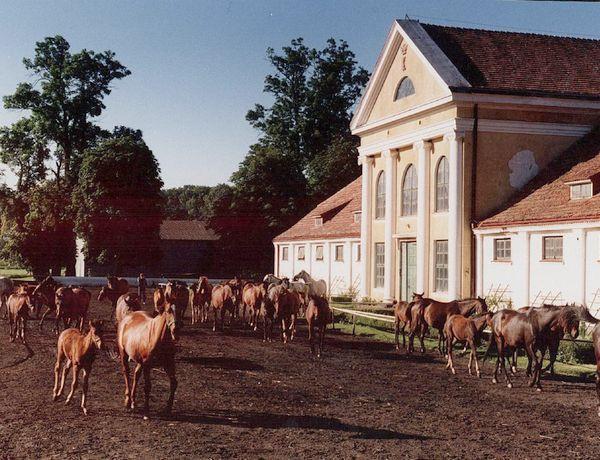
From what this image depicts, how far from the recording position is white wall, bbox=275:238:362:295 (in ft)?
142

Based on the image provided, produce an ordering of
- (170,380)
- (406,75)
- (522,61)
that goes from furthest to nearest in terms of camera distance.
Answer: (406,75) → (522,61) → (170,380)

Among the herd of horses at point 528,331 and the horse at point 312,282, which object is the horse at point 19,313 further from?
the horse at point 312,282

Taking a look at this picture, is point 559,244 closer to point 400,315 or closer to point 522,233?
point 522,233

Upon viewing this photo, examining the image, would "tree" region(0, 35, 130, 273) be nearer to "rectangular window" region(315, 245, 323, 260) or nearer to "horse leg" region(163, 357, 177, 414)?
"rectangular window" region(315, 245, 323, 260)

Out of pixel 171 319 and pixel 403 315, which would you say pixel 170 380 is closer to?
pixel 171 319

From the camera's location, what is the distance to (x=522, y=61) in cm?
3612

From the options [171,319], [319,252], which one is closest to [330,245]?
[319,252]

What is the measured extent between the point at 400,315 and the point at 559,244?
757 cm

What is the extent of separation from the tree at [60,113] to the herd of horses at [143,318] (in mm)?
32307

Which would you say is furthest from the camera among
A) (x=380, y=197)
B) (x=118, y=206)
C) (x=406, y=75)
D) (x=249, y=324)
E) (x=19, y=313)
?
(x=118, y=206)

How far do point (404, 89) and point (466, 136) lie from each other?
5.43 m

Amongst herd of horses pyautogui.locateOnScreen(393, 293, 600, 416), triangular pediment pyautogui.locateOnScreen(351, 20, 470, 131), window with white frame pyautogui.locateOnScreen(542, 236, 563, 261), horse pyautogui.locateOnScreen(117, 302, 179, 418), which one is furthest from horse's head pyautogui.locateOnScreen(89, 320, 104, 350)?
triangular pediment pyautogui.locateOnScreen(351, 20, 470, 131)

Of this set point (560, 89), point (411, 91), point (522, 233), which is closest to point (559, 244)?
point (522, 233)

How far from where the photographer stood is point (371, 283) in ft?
132
